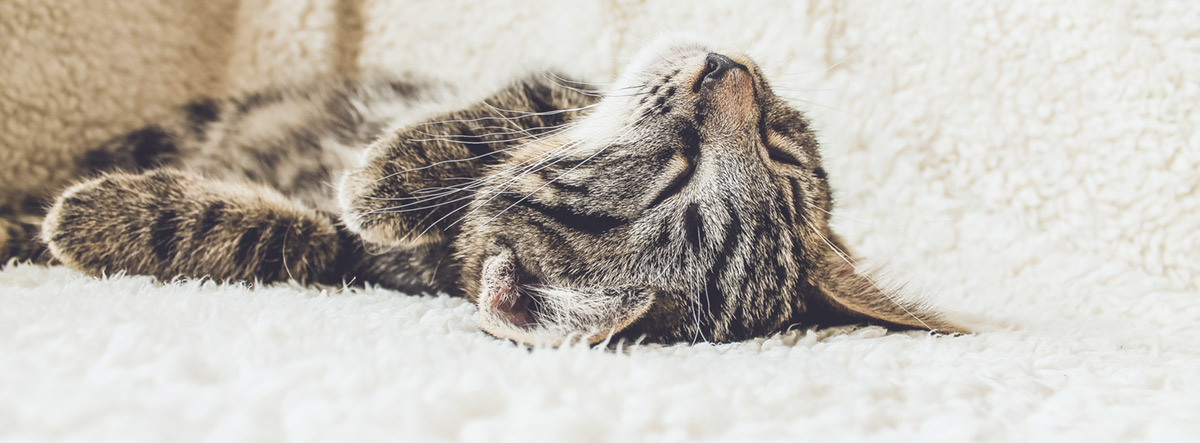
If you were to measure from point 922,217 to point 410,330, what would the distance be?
1.00 m

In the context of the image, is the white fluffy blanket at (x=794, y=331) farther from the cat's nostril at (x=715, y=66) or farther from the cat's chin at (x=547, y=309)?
the cat's nostril at (x=715, y=66)

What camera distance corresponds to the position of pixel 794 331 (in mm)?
847

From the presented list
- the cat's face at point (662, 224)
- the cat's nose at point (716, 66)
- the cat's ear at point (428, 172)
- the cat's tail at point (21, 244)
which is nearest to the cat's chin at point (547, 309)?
the cat's face at point (662, 224)

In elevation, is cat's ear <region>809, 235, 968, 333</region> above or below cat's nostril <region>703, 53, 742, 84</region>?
below

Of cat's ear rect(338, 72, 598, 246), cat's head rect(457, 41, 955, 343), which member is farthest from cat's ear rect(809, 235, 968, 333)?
cat's ear rect(338, 72, 598, 246)

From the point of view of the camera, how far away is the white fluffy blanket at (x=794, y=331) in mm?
439

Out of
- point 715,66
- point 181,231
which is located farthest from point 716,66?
point 181,231

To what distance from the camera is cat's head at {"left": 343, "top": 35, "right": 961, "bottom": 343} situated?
0.80 m

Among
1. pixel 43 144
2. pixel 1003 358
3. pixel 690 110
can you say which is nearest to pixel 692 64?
pixel 690 110

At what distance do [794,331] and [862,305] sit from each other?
103 mm

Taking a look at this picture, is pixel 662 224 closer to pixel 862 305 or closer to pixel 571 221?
pixel 571 221

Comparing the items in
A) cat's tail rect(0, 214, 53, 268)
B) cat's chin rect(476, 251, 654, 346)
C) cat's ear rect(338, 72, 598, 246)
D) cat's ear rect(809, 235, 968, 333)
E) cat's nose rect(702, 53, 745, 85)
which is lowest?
cat's tail rect(0, 214, 53, 268)

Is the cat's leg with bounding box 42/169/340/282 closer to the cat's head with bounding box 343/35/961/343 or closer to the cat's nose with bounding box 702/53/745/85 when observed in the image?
the cat's head with bounding box 343/35/961/343

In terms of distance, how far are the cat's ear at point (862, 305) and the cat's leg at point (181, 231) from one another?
2.33 feet
